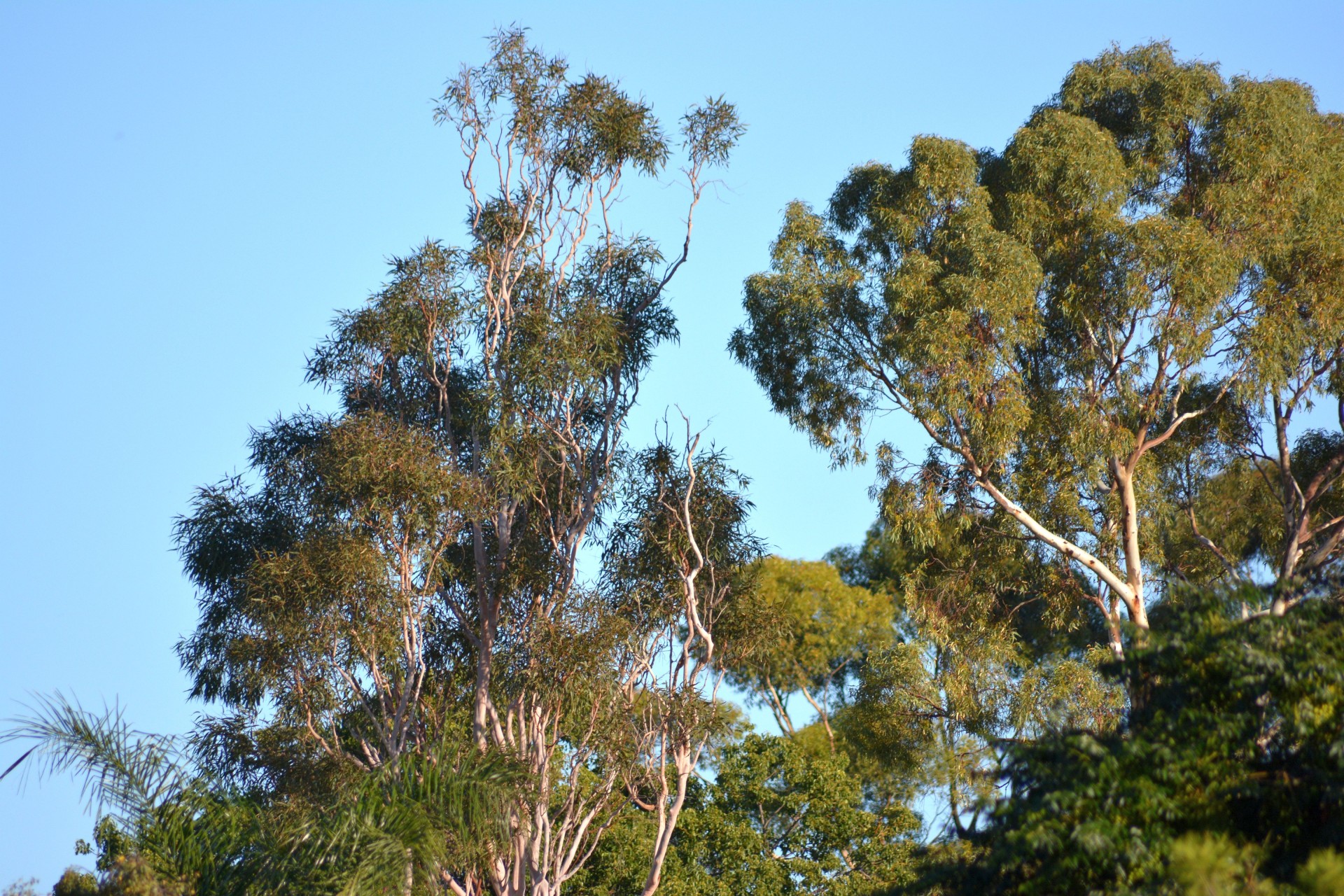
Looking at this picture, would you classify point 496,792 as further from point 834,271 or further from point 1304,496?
point 1304,496

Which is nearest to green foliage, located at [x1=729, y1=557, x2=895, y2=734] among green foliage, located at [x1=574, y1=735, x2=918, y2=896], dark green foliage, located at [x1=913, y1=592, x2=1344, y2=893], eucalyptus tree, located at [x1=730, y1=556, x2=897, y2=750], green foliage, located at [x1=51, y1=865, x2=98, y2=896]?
eucalyptus tree, located at [x1=730, y1=556, x2=897, y2=750]

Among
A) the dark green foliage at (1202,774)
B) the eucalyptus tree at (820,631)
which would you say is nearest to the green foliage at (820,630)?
the eucalyptus tree at (820,631)

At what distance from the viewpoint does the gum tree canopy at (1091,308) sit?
51.2 feet

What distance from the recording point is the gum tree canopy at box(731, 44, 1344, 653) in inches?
614

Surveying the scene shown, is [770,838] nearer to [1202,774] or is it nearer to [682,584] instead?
[682,584]

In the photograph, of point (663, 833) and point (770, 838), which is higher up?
point (770, 838)

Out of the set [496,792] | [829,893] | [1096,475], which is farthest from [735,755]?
[496,792]

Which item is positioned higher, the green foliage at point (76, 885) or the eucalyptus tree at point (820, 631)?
the eucalyptus tree at point (820, 631)

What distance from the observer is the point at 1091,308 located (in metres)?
16.2

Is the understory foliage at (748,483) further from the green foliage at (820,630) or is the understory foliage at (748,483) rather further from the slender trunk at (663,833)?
the green foliage at (820,630)

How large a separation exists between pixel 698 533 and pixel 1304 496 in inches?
312

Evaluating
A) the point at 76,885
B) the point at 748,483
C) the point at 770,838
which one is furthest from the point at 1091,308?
the point at 76,885

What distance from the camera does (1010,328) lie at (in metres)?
15.5

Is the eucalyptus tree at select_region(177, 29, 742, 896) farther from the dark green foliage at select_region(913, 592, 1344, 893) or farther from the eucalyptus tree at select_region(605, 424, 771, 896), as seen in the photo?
the dark green foliage at select_region(913, 592, 1344, 893)
